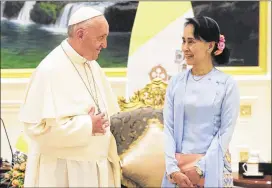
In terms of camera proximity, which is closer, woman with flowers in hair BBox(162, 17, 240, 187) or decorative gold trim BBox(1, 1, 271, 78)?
woman with flowers in hair BBox(162, 17, 240, 187)

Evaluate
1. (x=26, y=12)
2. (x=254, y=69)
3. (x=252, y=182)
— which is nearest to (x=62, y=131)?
(x=252, y=182)

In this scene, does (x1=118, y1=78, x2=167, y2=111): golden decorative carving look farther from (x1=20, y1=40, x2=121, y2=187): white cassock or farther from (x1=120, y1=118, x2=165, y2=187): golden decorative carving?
(x1=20, y1=40, x2=121, y2=187): white cassock

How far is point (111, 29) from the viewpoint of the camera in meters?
5.31

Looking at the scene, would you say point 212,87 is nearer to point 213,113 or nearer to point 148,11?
point 213,113

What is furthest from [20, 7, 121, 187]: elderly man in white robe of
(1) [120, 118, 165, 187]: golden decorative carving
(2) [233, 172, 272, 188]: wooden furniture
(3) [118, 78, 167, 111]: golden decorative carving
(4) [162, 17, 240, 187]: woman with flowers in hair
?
(2) [233, 172, 272, 188]: wooden furniture

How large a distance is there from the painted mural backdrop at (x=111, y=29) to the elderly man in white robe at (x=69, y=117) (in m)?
2.47

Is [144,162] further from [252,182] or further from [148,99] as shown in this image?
[252,182]

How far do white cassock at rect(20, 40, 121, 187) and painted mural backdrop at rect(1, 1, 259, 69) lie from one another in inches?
96.7

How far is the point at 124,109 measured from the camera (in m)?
4.05

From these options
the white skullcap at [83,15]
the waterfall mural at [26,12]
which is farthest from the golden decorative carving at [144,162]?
the waterfall mural at [26,12]

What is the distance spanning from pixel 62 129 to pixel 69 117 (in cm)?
9

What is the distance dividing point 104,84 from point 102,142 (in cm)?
32

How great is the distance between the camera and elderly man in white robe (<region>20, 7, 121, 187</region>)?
8.89 ft

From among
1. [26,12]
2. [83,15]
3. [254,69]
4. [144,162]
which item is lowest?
[144,162]
